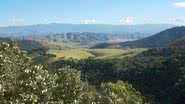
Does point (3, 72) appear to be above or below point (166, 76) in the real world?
above

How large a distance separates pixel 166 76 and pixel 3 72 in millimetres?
152234

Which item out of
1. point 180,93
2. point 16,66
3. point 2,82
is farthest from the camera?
point 180,93

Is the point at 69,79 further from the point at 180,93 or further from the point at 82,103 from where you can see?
the point at 180,93

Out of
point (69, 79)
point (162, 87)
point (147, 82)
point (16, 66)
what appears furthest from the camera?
point (147, 82)

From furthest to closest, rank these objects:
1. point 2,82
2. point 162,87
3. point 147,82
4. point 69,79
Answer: point 147,82, point 162,87, point 69,79, point 2,82

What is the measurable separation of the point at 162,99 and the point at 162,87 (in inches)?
663

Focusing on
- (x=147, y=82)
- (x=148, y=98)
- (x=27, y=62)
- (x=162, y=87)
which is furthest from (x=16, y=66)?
(x=147, y=82)

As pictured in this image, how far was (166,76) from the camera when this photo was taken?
182 metres

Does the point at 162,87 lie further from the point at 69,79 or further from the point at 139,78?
the point at 69,79

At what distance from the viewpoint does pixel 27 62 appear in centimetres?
4303

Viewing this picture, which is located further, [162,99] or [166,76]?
[166,76]

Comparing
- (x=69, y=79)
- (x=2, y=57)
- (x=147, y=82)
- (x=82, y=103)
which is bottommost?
(x=147, y=82)

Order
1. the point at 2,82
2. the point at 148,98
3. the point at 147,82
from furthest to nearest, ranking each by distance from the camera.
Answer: the point at 147,82, the point at 148,98, the point at 2,82

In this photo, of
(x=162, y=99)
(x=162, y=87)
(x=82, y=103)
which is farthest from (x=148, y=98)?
(x=82, y=103)
